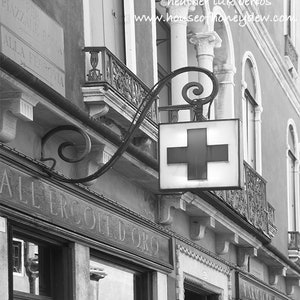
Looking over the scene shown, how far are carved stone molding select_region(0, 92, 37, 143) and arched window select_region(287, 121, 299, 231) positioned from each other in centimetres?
1532

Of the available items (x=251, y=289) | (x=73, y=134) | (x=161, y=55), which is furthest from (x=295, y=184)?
(x=73, y=134)

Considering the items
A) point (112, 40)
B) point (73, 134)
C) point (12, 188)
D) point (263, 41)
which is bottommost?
point (12, 188)

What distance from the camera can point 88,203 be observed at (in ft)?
38.6

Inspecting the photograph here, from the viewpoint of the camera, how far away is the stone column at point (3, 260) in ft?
32.0

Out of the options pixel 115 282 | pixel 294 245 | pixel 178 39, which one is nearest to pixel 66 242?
pixel 115 282

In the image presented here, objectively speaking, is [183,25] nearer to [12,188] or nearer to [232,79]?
[232,79]

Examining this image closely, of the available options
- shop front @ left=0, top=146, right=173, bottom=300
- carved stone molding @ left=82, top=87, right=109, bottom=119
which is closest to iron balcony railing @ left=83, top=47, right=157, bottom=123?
carved stone molding @ left=82, top=87, right=109, bottom=119

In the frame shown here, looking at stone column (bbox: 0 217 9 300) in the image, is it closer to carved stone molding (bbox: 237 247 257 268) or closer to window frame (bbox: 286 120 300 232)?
carved stone molding (bbox: 237 247 257 268)

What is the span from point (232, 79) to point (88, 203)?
7.55m

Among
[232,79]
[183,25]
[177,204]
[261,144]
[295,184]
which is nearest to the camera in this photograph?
[177,204]

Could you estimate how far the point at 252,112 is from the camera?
21.4 meters

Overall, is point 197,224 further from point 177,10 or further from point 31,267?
point 31,267

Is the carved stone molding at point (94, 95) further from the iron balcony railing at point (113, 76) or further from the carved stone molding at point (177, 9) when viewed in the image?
the carved stone molding at point (177, 9)

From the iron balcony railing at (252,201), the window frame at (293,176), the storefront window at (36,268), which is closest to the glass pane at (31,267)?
the storefront window at (36,268)
